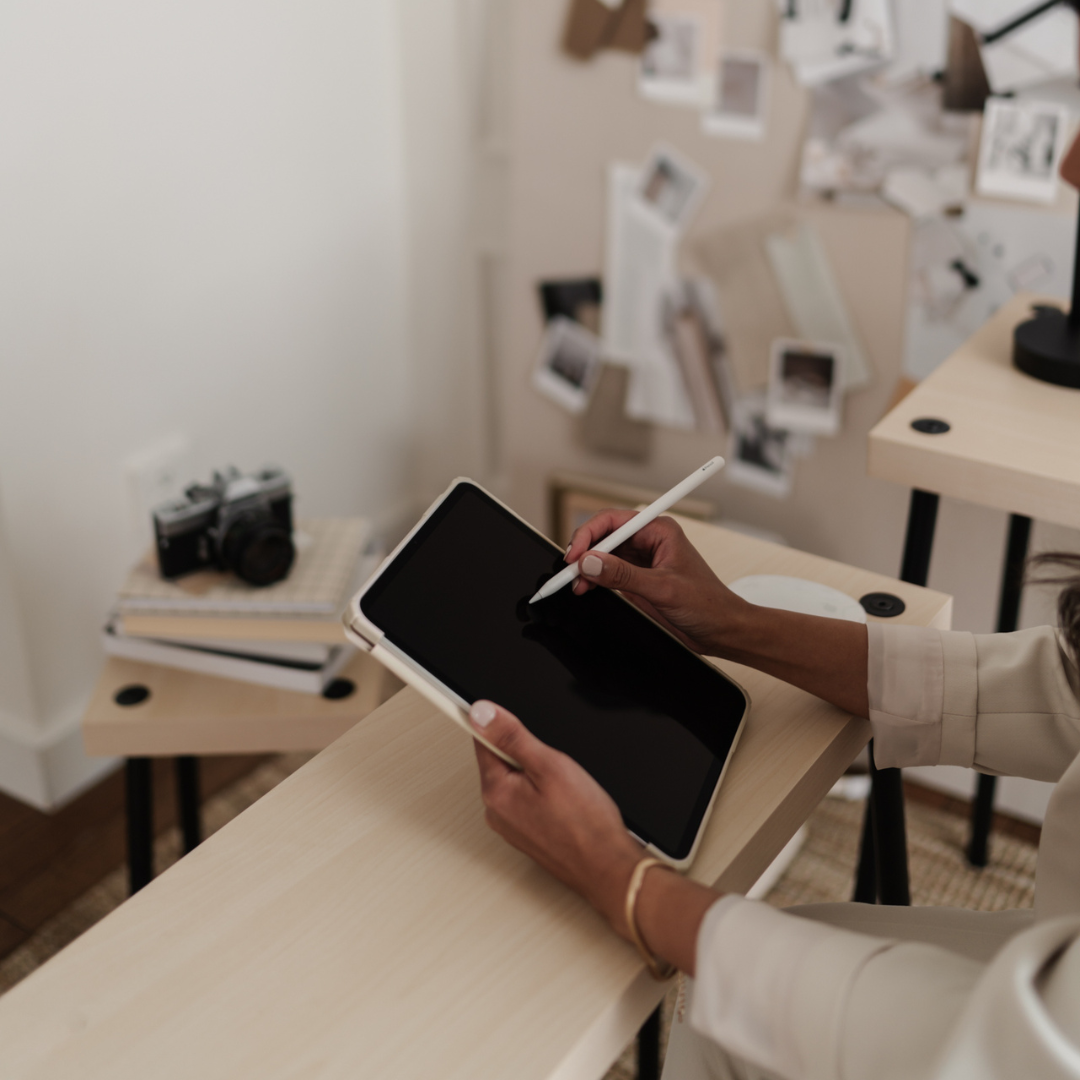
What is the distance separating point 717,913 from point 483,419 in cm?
169

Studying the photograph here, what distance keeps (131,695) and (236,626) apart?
5.3 inches

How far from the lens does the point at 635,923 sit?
2.20ft

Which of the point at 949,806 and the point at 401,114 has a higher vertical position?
the point at 401,114

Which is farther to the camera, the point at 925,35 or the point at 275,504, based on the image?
A: the point at 925,35

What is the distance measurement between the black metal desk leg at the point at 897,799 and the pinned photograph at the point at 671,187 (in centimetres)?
75

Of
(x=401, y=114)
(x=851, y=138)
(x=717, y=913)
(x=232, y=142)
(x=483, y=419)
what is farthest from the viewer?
(x=483, y=419)

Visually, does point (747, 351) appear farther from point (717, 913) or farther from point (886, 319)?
point (717, 913)

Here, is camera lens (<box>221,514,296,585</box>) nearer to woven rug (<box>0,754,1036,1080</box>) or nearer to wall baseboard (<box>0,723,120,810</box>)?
woven rug (<box>0,754,1036,1080</box>)

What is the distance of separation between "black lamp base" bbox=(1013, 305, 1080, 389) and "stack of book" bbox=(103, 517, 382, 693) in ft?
2.64

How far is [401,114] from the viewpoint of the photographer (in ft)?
6.73

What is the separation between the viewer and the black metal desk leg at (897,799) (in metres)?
1.12

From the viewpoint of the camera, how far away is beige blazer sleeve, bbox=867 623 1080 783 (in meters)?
0.85

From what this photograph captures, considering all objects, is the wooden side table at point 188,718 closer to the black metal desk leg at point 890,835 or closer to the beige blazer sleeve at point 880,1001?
the black metal desk leg at point 890,835

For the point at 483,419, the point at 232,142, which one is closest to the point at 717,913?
the point at 232,142
